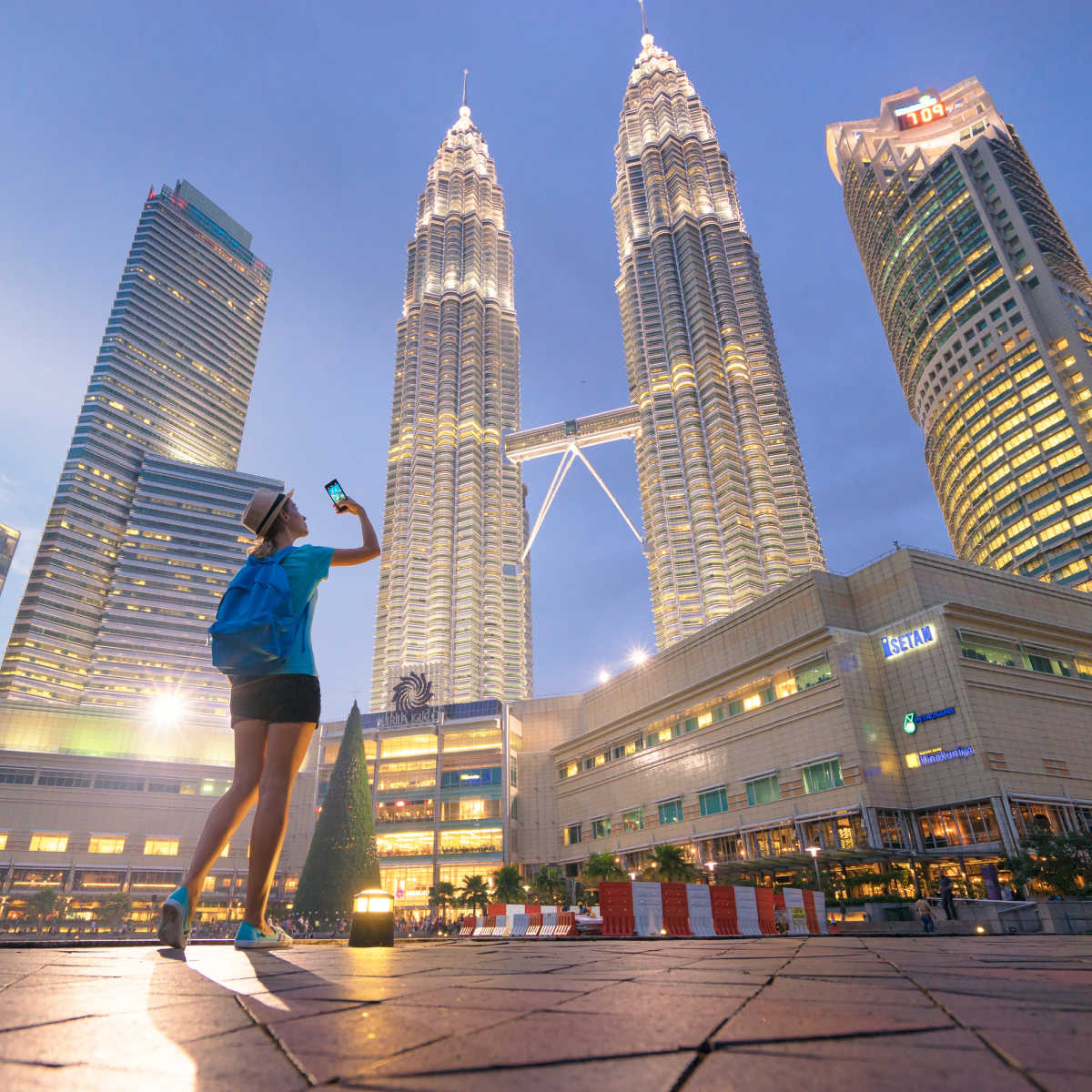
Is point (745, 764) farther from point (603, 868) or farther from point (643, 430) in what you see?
point (643, 430)

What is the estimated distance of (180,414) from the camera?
14712 centimetres

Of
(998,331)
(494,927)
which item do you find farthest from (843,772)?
(998,331)

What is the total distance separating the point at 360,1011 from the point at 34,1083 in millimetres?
947

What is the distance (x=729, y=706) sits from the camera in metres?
46.6

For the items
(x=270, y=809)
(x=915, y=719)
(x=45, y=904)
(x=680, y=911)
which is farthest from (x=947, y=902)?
(x=45, y=904)

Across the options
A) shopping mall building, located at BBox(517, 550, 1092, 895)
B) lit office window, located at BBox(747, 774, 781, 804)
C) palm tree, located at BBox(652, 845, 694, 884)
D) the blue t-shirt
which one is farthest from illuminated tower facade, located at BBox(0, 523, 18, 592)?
the blue t-shirt

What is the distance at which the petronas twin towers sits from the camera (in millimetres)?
96500

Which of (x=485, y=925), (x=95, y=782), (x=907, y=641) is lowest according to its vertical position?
(x=485, y=925)

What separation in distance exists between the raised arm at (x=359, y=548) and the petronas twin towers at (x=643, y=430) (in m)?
73.8

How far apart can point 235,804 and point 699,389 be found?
108m

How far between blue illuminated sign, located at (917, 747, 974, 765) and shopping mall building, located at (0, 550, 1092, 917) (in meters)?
0.08

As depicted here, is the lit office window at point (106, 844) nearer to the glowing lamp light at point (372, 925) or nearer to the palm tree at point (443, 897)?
the palm tree at point (443, 897)

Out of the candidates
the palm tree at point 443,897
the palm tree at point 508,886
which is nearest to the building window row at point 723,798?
the palm tree at point 508,886

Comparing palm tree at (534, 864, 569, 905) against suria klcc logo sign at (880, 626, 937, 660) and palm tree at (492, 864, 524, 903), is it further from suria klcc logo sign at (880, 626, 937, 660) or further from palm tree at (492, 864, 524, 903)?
suria klcc logo sign at (880, 626, 937, 660)
